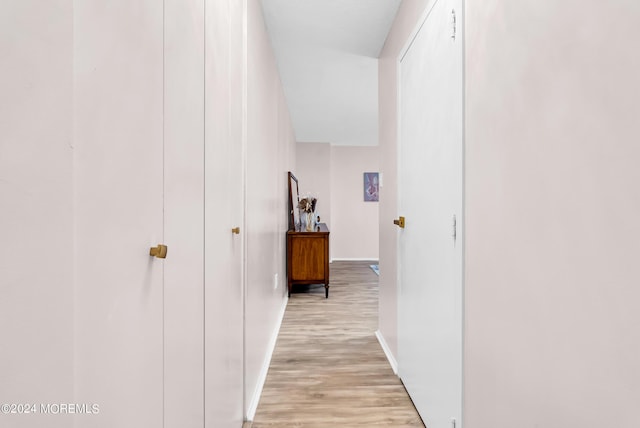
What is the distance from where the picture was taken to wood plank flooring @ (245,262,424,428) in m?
1.75

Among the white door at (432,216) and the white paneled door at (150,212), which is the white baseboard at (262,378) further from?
the white door at (432,216)

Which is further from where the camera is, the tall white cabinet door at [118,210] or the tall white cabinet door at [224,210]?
the tall white cabinet door at [224,210]

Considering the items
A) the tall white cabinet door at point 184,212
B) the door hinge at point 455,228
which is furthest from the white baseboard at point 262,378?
the door hinge at point 455,228

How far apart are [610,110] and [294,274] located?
383cm

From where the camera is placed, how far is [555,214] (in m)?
0.76

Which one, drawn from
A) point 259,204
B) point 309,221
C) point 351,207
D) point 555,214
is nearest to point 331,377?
point 259,204

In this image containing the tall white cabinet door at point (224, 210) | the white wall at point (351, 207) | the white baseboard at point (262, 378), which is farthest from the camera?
the white wall at point (351, 207)

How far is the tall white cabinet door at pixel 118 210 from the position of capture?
48cm

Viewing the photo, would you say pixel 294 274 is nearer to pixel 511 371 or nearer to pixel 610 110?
pixel 511 371

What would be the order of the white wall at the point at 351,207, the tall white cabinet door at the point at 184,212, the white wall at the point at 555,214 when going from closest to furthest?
the white wall at the point at 555,214
the tall white cabinet door at the point at 184,212
the white wall at the point at 351,207

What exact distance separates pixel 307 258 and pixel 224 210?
9.78 ft

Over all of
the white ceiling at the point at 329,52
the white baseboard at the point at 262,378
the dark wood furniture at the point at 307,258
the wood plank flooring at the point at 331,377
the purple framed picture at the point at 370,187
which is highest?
the white ceiling at the point at 329,52

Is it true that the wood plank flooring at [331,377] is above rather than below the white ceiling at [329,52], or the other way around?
below

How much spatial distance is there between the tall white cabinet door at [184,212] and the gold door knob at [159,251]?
0.07 meters
